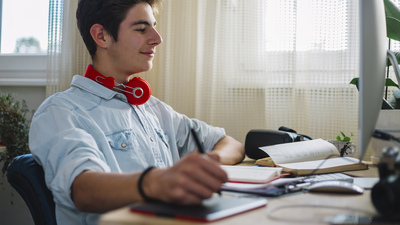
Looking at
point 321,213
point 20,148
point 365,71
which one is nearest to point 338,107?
point 365,71

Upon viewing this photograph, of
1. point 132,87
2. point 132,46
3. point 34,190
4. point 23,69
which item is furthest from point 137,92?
point 23,69

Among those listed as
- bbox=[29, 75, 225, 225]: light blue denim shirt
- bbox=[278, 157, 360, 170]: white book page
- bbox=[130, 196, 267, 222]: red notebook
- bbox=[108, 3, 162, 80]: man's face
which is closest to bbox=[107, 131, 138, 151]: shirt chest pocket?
bbox=[29, 75, 225, 225]: light blue denim shirt

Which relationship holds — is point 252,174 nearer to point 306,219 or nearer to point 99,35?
point 306,219

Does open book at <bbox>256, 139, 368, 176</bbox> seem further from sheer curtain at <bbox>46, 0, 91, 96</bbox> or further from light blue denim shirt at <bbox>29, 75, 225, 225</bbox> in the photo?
sheer curtain at <bbox>46, 0, 91, 96</bbox>

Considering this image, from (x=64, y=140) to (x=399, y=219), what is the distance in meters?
0.68

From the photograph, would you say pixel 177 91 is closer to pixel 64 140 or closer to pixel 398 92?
pixel 398 92

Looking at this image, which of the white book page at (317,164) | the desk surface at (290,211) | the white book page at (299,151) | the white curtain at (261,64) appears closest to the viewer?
the desk surface at (290,211)

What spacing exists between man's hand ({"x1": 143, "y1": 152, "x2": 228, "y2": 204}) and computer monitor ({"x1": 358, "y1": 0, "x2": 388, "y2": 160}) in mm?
299

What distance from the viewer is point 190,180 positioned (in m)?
0.61

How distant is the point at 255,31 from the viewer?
192 centimetres

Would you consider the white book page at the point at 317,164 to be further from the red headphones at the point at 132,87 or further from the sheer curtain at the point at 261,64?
the sheer curtain at the point at 261,64

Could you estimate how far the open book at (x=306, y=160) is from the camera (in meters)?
1.13

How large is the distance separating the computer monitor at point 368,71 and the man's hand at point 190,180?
11.8 inches

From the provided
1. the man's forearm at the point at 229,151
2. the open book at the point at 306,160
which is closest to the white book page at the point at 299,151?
the open book at the point at 306,160
